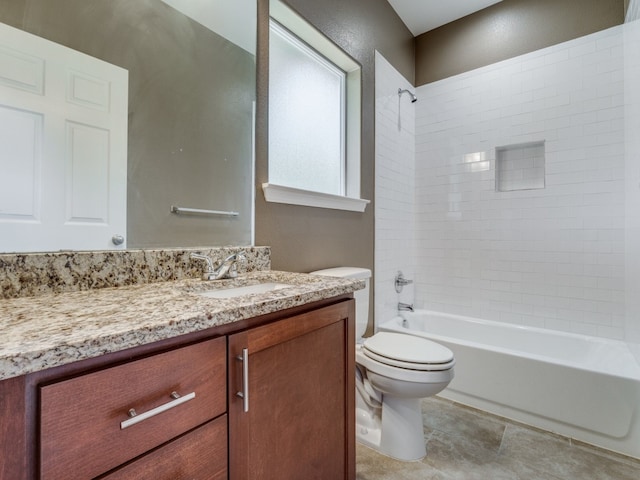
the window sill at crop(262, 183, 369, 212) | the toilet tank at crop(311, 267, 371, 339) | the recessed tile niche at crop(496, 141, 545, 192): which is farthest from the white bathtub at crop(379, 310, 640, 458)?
the recessed tile niche at crop(496, 141, 545, 192)

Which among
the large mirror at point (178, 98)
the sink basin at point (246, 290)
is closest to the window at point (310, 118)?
the large mirror at point (178, 98)

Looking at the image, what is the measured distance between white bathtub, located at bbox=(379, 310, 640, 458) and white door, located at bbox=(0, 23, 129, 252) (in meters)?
1.89

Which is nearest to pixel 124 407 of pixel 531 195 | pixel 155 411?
pixel 155 411

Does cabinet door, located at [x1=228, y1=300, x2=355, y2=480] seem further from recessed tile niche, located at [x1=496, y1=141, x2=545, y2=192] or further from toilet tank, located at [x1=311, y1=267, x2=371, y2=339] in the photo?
recessed tile niche, located at [x1=496, y1=141, x2=545, y2=192]

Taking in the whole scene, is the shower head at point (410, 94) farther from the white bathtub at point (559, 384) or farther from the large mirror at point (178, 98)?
the white bathtub at point (559, 384)

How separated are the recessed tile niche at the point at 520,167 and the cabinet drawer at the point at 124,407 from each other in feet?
8.35

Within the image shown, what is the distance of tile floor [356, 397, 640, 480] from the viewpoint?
143cm

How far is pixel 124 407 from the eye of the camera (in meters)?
0.54

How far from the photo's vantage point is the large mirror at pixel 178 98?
1046 mm

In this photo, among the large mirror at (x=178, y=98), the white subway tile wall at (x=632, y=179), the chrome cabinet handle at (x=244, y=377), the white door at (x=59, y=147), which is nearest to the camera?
the chrome cabinet handle at (x=244, y=377)

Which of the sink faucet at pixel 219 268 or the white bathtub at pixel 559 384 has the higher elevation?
the sink faucet at pixel 219 268

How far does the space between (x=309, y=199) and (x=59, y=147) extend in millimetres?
1067

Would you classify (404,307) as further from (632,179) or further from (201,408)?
(201,408)

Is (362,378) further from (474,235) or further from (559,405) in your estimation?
(474,235)
